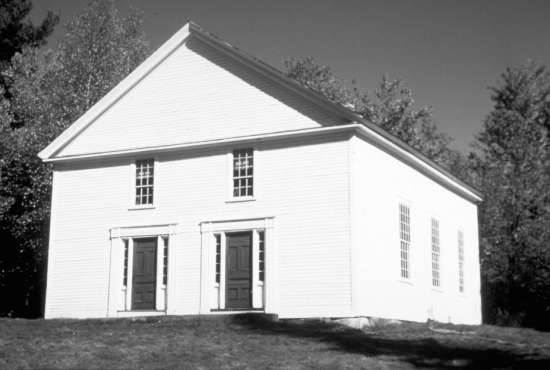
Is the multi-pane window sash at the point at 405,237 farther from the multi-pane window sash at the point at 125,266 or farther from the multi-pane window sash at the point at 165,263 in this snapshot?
the multi-pane window sash at the point at 125,266

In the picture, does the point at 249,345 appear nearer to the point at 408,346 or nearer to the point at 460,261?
the point at 408,346

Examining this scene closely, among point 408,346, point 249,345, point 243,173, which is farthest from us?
point 243,173

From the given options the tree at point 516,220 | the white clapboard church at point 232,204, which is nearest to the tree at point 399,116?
the tree at point 516,220

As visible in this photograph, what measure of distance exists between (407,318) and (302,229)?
14.5ft

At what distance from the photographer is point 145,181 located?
26094mm

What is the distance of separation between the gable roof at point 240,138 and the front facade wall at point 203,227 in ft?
2.09

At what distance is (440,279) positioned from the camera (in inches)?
1096

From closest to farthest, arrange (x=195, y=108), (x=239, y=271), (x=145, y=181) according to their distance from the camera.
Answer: (x=239, y=271) < (x=195, y=108) < (x=145, y=181)

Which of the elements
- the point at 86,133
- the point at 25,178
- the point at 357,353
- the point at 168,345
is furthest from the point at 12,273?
the point at 357,353

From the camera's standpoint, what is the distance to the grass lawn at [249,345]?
1642cm

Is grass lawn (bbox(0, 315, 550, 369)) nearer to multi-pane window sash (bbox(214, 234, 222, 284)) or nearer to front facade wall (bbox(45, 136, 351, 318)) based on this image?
front facade wall (bbox(45, 136, 351, 318))

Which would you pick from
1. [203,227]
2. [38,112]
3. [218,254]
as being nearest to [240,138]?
[203,227]

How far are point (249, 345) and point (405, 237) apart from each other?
876cm

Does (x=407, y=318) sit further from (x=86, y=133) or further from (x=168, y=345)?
(x=86, y=133)
